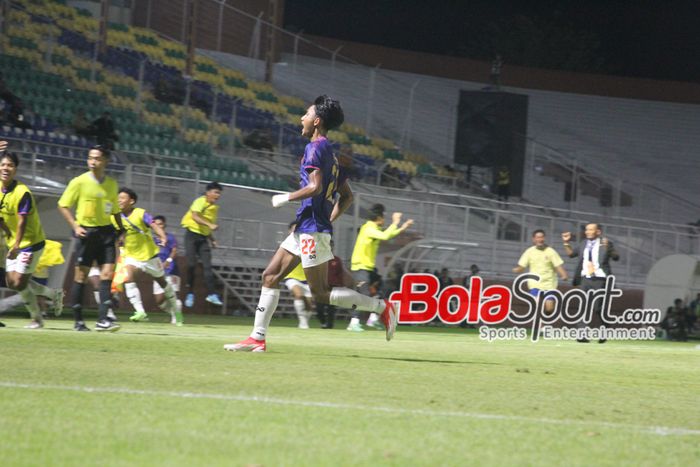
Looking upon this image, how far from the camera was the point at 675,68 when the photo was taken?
48.0m

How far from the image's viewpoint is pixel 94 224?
41.1ft

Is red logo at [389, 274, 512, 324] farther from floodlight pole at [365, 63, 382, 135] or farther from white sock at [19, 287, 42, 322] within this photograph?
floodlight pole at [365, 63, 382, 135]

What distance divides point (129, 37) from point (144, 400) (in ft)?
95.2

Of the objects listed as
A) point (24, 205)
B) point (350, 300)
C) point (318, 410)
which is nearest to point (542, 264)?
point (350, 300)

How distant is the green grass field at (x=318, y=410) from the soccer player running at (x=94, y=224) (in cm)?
165

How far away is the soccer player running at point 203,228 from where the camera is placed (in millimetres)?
20141

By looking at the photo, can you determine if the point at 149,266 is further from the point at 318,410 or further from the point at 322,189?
the point at 318,410

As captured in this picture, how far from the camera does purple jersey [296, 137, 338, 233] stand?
383 inches

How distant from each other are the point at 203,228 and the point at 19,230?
8347 millimetres

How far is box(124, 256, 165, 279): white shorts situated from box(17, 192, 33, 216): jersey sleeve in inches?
190

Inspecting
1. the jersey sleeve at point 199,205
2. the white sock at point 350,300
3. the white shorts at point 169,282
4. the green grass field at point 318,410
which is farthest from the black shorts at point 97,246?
the jersey sleeve at point 199,205

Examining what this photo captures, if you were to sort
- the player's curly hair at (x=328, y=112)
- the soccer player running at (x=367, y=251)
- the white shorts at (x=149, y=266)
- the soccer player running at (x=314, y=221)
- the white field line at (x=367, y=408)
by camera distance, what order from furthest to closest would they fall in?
the soccer player running at (x=367, y=251)
the white shorts at (x=149, y=266)
the player's curly hair at (x=328, y=112)
the soccer player running at (x=314, y=221)
the white field line at (x=367, y=408)

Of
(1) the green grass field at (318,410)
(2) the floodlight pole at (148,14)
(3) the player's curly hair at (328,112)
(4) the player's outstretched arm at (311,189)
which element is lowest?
(1) the green grass field at (318,410)

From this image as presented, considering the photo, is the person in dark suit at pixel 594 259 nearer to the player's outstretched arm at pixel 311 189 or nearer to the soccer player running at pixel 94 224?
the soccer player running at pixel 94 224
